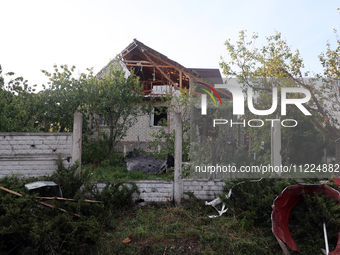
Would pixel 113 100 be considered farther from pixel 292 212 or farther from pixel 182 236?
pixel 292 212

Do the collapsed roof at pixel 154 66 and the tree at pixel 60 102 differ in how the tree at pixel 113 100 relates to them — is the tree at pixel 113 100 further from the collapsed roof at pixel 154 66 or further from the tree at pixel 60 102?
the collapsed roof at pixel 154 66

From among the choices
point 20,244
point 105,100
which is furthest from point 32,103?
point 20,244

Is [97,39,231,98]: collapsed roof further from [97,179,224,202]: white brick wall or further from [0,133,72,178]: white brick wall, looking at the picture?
[0,133,72,178]: white brick wall

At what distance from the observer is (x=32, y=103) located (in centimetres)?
734

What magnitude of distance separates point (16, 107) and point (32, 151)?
6.83ft

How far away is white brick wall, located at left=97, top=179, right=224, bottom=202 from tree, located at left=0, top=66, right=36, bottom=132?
3743 mm

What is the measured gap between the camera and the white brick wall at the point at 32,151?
5.14 meters

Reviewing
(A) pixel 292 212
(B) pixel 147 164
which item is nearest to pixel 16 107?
(B) pixel 147 164

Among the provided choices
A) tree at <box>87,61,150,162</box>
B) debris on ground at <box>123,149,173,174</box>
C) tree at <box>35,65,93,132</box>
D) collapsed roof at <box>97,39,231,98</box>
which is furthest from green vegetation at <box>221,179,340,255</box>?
collapsed roof at <box>97,39,231,98</box>

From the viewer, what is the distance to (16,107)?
21.5 feet

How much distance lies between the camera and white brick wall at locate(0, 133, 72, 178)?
16.9 ft

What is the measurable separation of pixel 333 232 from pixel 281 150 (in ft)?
8.21

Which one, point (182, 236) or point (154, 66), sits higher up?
point (154, 66)

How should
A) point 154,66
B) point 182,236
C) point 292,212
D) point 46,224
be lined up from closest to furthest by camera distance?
point 46,224
point 182,236
point 292,212
point 154,66
